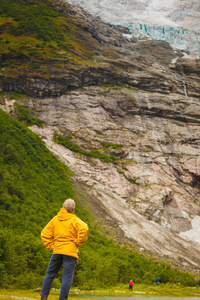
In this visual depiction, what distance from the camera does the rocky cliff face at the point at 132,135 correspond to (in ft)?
138

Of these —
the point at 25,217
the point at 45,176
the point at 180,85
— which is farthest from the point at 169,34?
the point at 25,217

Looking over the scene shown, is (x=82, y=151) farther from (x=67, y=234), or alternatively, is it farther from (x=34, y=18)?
(x=34, y=18)

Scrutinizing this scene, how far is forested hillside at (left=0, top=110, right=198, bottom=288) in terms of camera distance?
1752cm

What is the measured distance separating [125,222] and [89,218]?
576 cm

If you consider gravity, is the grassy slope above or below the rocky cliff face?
above

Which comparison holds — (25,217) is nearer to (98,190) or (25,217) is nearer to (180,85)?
(98,190)

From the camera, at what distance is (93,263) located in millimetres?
23469

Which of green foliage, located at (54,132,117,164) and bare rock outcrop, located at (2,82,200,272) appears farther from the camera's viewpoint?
green foliage, located at (54,132,117,164)

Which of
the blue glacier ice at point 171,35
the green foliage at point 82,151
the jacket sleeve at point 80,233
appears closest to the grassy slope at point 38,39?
the green foliage at point 82,151

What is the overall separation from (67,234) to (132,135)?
61.9 metres

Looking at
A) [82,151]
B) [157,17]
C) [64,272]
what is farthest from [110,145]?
[157,17]

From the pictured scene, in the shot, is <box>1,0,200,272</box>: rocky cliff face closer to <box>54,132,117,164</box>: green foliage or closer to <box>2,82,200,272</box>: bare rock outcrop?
<box>2,82,200,272</box>: bare rock outcrop

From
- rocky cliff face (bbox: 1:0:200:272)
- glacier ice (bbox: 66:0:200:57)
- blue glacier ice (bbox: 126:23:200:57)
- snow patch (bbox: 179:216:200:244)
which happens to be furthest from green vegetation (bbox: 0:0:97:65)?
snow patch (bbox: 179:216:200:244)

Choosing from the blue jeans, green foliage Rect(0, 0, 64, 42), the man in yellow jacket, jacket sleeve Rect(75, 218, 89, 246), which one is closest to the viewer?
the blue jeans
